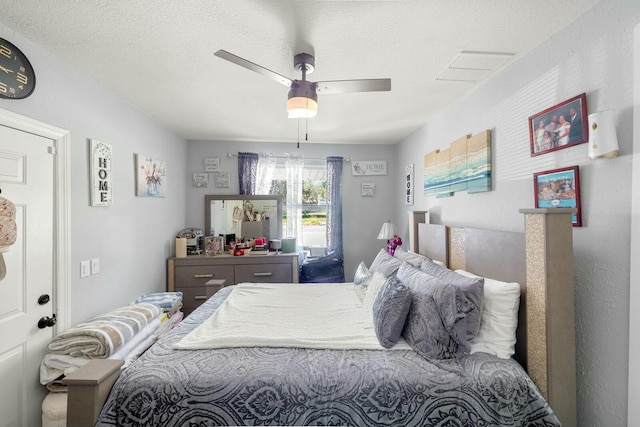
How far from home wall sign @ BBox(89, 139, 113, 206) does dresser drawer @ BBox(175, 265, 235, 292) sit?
1328 mm

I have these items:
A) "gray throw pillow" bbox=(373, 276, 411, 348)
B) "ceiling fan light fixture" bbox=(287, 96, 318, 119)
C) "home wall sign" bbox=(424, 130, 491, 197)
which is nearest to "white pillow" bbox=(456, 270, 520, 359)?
"gray throw pillow" bbox=(373, 276, 411, 348)

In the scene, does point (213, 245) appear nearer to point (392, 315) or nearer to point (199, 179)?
point (199, 179)

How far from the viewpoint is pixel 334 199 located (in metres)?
3.97

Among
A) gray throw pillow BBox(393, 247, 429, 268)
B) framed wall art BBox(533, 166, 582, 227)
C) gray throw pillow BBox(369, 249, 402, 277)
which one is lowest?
gray throw pillow BBox(369, 249, 402, 277)

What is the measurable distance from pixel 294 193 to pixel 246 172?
0.72 m

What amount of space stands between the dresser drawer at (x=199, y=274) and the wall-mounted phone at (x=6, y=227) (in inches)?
75.4

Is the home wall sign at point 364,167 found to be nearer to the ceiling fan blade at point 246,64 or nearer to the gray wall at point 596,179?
the gray wall at point 596,179

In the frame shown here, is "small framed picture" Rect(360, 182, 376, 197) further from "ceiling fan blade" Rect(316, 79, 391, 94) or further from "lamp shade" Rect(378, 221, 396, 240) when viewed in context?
"ceiling fan blade" Rect(316, 79, 391, 94)

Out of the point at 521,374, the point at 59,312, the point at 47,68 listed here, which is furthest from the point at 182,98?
the point at 521,374

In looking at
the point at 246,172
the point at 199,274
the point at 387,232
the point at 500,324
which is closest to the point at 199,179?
the point at 246,172

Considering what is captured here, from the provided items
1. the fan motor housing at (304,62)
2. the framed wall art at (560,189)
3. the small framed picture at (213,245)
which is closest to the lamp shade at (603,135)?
the framed wall art at (560,189)

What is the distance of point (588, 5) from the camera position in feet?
4.25

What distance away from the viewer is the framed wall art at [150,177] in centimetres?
273

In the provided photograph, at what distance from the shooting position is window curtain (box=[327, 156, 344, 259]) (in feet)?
13.0
